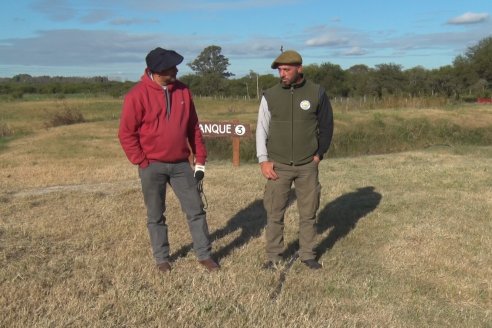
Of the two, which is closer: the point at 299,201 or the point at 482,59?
the point at 299,201

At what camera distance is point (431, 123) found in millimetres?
21750

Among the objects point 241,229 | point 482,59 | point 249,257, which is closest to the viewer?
point 249,257

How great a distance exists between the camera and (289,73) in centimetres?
520

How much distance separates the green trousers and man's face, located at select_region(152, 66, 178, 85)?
4.21ft

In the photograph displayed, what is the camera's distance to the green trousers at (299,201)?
5.47m

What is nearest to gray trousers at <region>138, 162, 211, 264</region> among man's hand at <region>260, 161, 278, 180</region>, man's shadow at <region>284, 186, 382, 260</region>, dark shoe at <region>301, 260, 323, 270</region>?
man's hand at <region>260, 161, 278, 180</region>

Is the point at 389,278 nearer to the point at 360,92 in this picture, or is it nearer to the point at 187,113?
the point at 187,113

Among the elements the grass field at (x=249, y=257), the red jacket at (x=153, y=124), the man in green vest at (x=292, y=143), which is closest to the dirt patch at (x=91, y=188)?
the grass field at (x=249, y=257)

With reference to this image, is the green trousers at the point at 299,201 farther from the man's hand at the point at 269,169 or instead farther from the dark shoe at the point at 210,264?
the dark shoe at the point at 210,264

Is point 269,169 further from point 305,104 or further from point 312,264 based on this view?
point 312,264

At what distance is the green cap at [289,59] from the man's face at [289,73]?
35mm

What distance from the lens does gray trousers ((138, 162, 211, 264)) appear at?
5086 mm

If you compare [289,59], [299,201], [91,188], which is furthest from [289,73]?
[91,188]

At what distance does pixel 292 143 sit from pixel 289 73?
63cm
